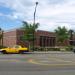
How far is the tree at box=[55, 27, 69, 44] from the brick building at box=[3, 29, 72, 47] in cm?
450

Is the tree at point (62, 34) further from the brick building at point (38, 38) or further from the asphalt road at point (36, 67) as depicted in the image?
the asphalt road at point (36, 67)

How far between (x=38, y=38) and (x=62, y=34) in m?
7.29

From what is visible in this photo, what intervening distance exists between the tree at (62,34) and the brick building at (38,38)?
4500 millimetres

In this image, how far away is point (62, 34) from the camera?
265 feet

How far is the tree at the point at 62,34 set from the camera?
80.0 m

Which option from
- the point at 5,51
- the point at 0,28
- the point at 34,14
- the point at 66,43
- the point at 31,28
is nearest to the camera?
the point at 5,51

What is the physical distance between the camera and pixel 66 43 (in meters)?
91.5

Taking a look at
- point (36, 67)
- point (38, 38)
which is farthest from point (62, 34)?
point (36, 67)

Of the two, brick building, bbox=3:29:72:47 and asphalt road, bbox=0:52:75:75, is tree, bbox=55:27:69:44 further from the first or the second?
asphalt road, bbox=0:52:75:75

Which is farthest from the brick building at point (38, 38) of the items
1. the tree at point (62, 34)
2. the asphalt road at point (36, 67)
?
the asphalt road at point (36, 67)

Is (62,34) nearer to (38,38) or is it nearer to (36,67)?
(38,38)

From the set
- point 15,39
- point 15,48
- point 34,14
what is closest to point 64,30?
point 15,39

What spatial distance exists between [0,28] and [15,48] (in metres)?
Answer: 29.6

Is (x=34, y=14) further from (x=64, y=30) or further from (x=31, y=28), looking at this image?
(x=64, y=30)
